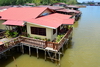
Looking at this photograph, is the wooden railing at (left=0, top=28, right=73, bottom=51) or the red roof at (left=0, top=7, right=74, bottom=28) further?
the red roof at (left=0, top=7, right=74, bottom=28)

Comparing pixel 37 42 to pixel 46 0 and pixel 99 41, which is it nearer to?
pixel 99 41

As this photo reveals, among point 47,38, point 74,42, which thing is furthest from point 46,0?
point 47,38

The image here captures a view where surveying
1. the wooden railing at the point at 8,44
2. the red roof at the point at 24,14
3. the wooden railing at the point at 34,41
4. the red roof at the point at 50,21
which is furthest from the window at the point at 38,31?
the red roof at the point at 24,14

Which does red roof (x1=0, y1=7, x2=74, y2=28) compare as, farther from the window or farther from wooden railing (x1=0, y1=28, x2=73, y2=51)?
wooden railing (x1=0, y1=28, x2=73, y2=51)

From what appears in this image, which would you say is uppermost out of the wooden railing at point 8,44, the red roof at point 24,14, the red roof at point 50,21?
the red roof at point 24,14

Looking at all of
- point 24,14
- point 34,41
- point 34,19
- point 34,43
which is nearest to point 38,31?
point 34,41

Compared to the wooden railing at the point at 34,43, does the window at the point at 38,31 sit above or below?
above

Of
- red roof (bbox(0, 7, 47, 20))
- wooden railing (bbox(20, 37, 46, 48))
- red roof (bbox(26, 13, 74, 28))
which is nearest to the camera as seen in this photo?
wooden railing (bbox(20, 37, 46, 48))

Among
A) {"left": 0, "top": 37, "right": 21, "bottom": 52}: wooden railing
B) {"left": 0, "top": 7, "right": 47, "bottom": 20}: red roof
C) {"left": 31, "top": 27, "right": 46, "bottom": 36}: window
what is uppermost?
{"left": 0, "top": 7, "right": 47, "bottom": 20}: red roof

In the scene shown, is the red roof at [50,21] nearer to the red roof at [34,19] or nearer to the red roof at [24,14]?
the red roof at [34,19]

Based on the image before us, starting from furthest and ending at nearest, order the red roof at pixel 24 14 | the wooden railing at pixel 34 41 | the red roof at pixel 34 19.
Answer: the red roof at pixel 24 14
the red roof at pixel 34 19
the wooden railing at pixel 34 41

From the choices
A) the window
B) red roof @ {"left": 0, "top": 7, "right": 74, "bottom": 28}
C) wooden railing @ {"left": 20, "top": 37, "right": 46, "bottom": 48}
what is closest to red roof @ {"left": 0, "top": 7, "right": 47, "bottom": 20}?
red roof @ {"left": 0, "top": 7, "right": 74, "bottom": 28}
